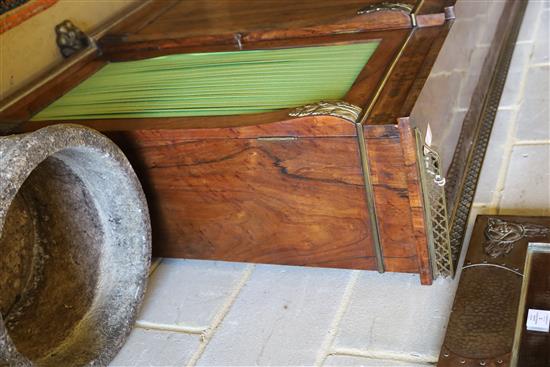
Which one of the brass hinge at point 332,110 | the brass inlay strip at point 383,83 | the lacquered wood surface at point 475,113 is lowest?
the lacquered wood surface at point 475,113

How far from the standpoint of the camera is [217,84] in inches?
75.9

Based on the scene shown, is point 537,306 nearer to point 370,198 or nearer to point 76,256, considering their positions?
point 370,198

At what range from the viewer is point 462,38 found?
2035 mm

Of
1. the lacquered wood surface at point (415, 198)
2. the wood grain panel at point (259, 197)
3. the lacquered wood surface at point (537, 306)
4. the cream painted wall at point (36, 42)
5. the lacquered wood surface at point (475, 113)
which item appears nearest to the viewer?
the lacquered wood surface at point (537, 306)

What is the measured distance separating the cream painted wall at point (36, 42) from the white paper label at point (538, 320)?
1513mm

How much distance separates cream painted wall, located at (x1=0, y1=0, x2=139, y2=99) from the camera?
221 cm

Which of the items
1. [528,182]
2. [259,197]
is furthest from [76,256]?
[528,182]

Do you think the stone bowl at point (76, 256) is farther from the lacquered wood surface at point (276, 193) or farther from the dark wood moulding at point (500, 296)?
the dark wood moulding at point (500, 296)

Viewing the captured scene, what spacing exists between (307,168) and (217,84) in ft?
1.33

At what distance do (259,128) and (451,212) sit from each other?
0.52m

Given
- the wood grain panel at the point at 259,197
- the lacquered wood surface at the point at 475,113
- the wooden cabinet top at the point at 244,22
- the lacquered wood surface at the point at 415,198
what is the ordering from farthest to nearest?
1. the wooden cabinet top at the point at 244,22
2. the lacquered wood surface at the point at 475,113
3. the wood grain panel at the point at 259,197
4. the lacquered wood surface at the point at 415,198

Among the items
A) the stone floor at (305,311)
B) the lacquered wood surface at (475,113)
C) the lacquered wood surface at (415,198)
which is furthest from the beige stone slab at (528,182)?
the lacquered wood surface at (415,198)

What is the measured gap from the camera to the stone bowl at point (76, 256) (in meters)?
1.65

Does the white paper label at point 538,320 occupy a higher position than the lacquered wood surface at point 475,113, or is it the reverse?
the lacquered wood surface at point 475,113
